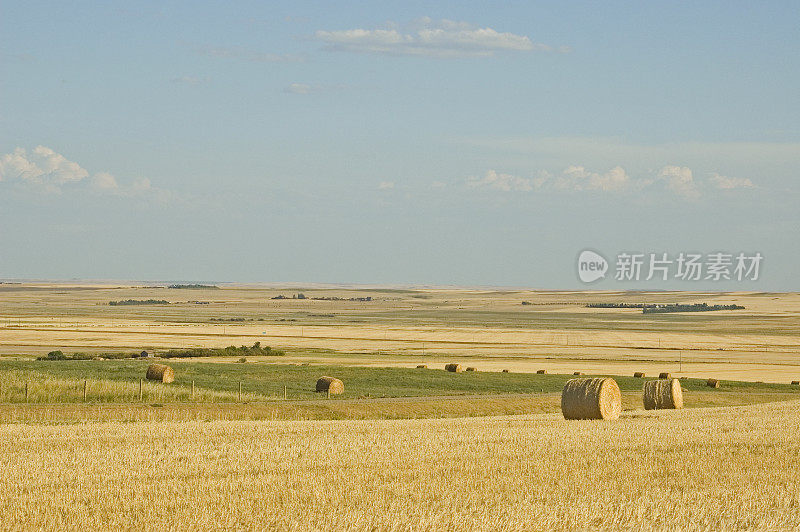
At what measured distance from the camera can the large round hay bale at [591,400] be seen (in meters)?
34.6

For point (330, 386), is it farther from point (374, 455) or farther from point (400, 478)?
point (400, 478)

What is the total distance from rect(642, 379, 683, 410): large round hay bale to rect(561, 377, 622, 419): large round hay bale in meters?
6.92

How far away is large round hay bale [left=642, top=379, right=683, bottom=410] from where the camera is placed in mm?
41688

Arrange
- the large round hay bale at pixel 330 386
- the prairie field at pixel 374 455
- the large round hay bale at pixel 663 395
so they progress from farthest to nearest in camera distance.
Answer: the large round hay bale at pixel 330 386 → the large round hay bale at pixel 663 395 → the prairie field at pixel 374 455

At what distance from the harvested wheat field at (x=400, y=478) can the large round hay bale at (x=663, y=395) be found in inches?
511

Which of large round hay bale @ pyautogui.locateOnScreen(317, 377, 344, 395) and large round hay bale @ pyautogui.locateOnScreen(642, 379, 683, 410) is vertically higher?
large round hay bale @ pyautogui.locateOnScreen(642, 379, 683, 410)

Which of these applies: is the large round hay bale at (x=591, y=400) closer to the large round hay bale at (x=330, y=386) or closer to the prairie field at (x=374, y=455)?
the prairie field at (x=374, y=455)

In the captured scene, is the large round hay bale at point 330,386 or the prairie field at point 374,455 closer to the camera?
the prairie field at point 374,455

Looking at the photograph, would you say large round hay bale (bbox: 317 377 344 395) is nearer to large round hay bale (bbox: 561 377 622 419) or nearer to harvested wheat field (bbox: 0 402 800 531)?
large round hay bale (bbox: 561 377 622 419)

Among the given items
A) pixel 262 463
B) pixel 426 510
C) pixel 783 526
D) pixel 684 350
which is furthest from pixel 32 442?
pixel 684 350

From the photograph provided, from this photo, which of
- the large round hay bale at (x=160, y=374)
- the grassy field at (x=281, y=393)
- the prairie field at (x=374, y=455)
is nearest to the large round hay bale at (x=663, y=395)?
the prairie field at (x=374, y=455)

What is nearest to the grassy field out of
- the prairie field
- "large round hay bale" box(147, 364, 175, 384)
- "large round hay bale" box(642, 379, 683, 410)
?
the prairie field

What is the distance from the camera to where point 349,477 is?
60.0 ft

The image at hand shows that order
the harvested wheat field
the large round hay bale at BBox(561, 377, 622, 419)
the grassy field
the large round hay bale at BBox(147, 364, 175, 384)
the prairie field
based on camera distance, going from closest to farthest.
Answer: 1. the harvested wheat field
2. the prairie field
3. the large round hay bale at BBox(561, 377, 622, 419)
4. the grassy field
5. the large round hay bale at BBox(147, 364, 175, 384)
